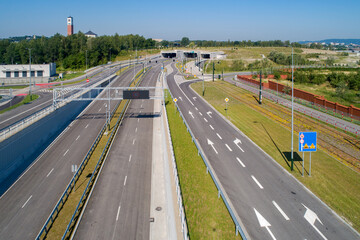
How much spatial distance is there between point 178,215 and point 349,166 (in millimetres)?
20864

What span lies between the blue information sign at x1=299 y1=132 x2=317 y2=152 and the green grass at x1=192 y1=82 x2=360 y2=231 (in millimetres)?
2591

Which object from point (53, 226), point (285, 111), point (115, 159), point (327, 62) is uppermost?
point (327, 62)

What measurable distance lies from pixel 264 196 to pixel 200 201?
229 inches

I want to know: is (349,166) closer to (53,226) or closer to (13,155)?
(53,226)

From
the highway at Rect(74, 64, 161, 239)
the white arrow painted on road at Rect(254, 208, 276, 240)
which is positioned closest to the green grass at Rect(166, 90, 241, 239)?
the white arrow painted on road at Rect(254, 208, 276, 240)

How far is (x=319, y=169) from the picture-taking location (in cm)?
2647

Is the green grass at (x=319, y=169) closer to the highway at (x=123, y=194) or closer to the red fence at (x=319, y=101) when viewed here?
the red fence at (x=319, y=101)

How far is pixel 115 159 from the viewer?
30.5 metres

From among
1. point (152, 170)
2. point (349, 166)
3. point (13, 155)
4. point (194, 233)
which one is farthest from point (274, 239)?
point (13, 155)

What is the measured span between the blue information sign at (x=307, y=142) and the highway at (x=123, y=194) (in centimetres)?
1612

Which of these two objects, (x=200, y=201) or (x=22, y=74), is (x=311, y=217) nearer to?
(x=200, y=201)

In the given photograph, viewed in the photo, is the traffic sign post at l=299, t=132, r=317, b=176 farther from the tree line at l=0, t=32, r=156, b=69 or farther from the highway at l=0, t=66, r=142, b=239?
the tree line at l=0, t=32, r=156, b=69

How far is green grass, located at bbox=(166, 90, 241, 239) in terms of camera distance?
661 inches

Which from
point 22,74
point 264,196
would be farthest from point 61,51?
→ point 264,196
